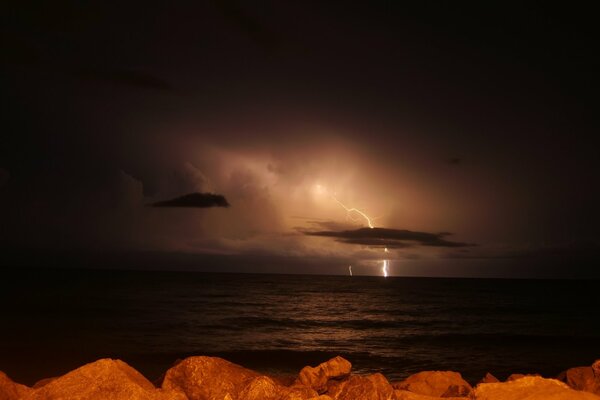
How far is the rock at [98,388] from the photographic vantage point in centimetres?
671

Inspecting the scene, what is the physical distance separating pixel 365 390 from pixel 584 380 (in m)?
5.29

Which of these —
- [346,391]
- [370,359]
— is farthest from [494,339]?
[346,391]

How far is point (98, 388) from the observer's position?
22.4ft

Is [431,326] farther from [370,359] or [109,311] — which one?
[109,311]

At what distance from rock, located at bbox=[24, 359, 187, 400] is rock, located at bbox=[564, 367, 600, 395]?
733cm

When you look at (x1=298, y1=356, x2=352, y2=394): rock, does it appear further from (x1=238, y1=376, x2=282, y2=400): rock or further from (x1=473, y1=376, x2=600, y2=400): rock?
(x1=473, y1=376, x2=600, y2=400): rock

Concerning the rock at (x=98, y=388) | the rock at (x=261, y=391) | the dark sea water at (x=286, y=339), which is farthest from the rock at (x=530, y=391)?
the dark sea water at (x=286, y=339)

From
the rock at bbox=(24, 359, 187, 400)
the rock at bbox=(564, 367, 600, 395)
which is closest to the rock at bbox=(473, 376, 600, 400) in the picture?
the rock at bbox=(564, 367, 600, 395)

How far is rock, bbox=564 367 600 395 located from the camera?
30.3 feet

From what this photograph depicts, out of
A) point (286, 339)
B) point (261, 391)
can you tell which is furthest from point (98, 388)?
point (286, 339)

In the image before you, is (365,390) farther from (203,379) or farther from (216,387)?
(203,379)

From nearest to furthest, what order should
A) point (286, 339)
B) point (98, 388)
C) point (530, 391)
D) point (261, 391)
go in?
point (98, 388), point (530, 391), point (261, 391), point (286, 339)

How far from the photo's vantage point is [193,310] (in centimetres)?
5244

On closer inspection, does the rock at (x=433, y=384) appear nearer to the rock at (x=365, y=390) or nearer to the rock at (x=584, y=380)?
the rock at (x=584, y=380)
